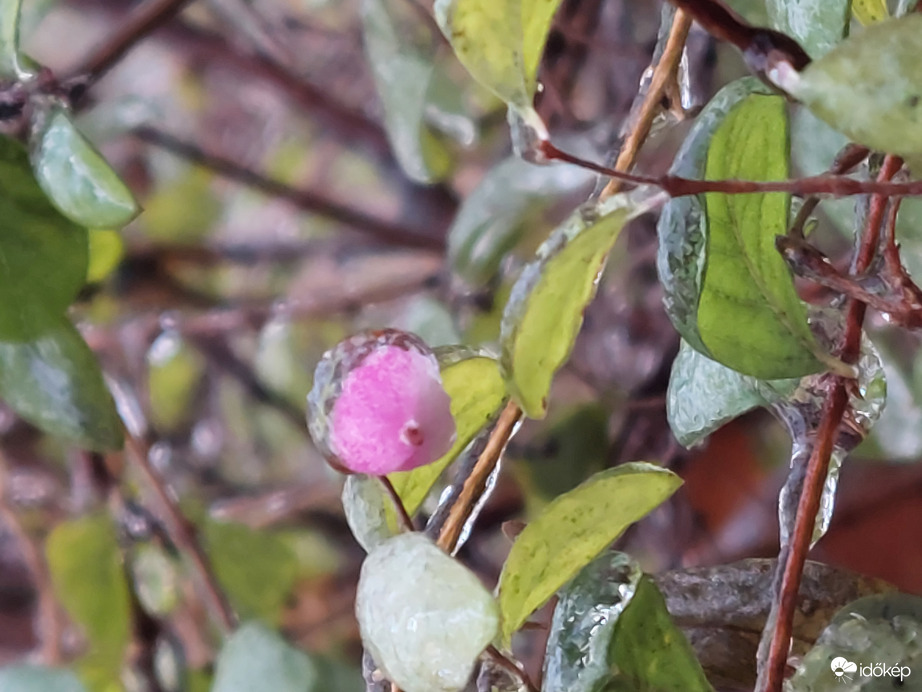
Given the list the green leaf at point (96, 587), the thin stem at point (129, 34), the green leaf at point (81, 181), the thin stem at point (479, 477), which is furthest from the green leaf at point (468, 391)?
the green leaf at point (96, 587)

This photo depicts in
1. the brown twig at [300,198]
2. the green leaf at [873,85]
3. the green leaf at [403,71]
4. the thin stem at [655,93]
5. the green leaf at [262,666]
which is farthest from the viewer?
the brown twig at [300,198]

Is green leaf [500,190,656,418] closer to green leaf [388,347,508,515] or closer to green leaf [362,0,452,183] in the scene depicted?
green leaf [388,347,508,515]

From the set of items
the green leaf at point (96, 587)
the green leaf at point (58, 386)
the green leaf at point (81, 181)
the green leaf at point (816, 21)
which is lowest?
Answer: the green leaf at point (96, 587)

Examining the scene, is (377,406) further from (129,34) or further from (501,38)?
(129,34)

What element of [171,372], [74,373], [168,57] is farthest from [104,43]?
[168,57]

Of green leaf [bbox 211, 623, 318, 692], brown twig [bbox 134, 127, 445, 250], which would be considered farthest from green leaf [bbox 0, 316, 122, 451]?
brown twig [bbox 134, 127, 445, 250]

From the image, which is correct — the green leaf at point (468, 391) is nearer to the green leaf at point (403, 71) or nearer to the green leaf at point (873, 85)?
the green leaf at point (873, 85)
